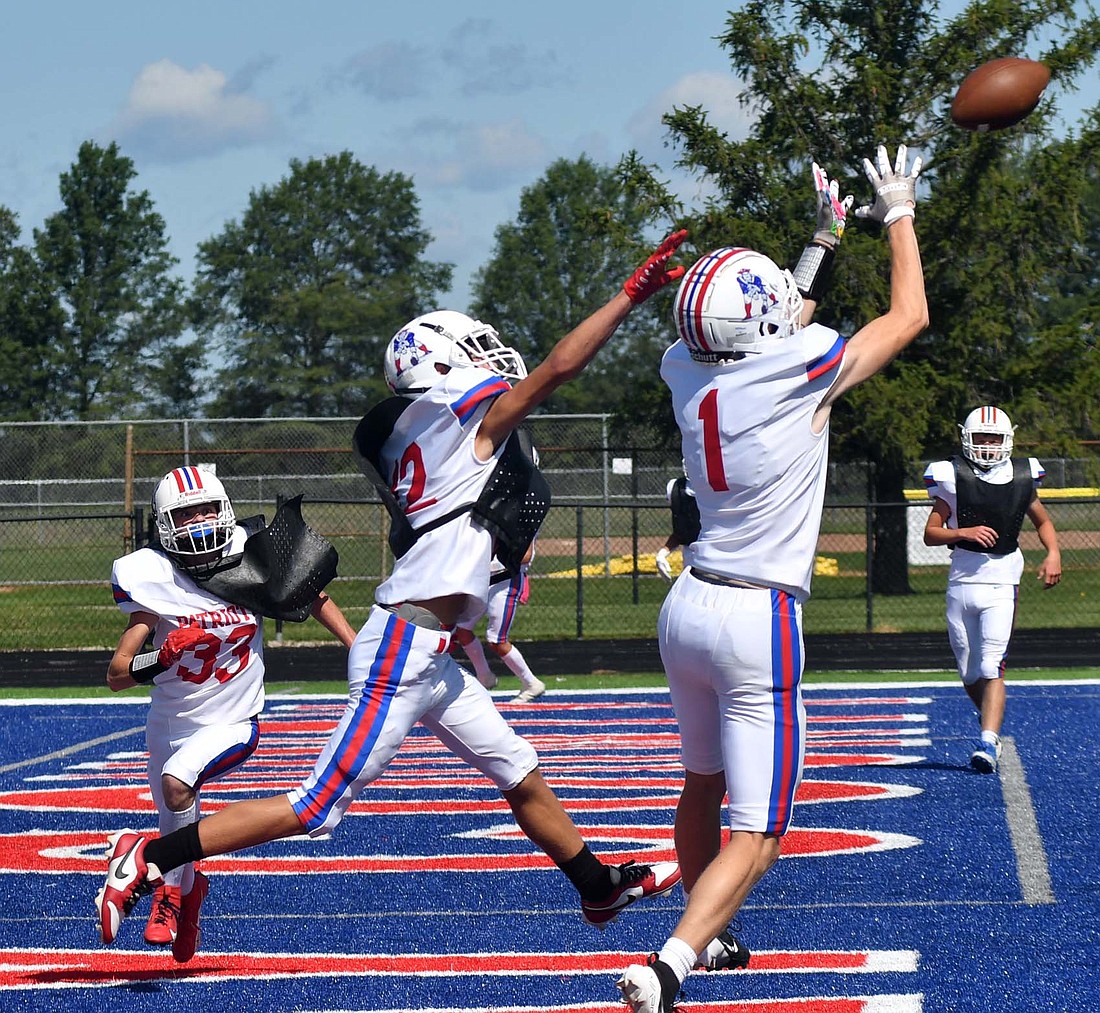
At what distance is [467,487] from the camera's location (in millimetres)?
4918

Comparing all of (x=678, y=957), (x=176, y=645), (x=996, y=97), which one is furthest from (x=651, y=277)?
(x=996, y=97)

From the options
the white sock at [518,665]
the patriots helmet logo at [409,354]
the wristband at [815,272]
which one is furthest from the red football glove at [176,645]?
the white sock at [518,665]

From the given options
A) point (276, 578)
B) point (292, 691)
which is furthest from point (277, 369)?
point (276, 578)

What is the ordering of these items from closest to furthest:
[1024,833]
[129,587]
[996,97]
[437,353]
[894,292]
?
[894,292]
[437,353]
[129,587]
[996,97]
[1024,833]

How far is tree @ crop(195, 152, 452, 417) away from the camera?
59875 mm

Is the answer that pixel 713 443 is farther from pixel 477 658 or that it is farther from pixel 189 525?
pixel 477 658

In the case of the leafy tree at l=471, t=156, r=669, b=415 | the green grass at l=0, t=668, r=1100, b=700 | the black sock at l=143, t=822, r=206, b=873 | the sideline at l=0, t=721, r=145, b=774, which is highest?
the leafy tree at l=471, t=156, r=669, b=415

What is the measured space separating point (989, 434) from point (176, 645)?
5378 mm

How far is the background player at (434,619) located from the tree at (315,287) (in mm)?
52592

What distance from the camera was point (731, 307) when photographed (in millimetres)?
4340

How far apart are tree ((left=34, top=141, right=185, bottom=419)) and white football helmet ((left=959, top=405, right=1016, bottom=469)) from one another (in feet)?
162

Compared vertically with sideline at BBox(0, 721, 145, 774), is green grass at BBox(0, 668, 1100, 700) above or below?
below

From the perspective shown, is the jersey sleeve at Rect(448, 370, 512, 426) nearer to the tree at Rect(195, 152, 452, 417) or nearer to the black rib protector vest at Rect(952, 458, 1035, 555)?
the black rib protector vest at Rect(952, 458, 1035, 555)

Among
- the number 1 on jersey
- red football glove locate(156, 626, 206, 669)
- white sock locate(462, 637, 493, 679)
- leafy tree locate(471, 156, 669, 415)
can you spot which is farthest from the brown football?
leafy tree locate(471, 156, 669, 415)
